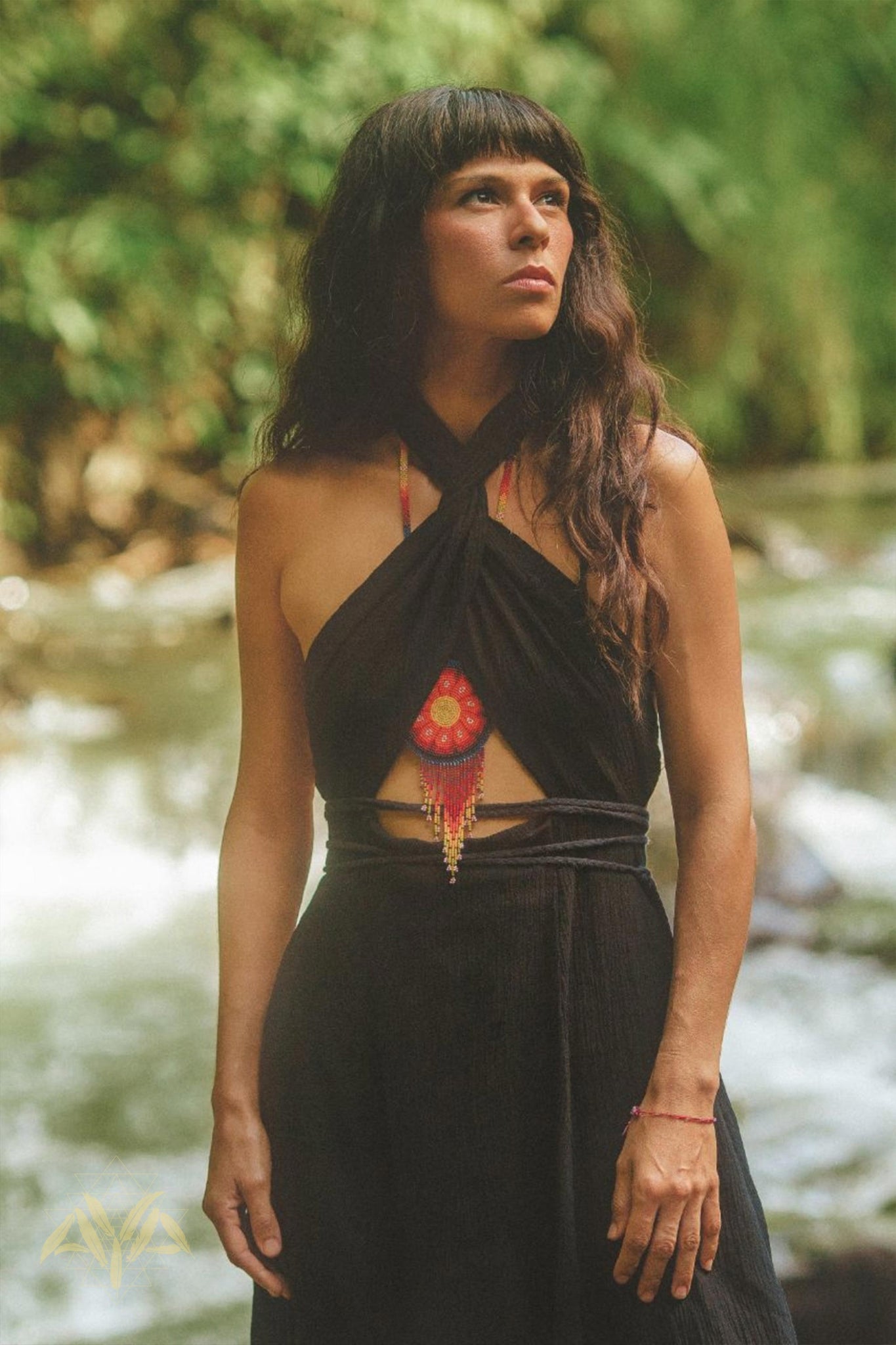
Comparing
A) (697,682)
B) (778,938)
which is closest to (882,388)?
(778,938)

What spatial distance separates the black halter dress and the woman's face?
0.10 m

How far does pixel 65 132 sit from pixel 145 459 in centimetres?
198

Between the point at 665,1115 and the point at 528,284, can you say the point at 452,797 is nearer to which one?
the point at 665,1115

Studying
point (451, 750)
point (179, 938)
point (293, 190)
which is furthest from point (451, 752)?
point (293, 190)

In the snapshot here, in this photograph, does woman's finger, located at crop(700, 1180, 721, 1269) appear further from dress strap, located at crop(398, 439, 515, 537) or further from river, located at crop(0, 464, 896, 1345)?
river, located at crop(0, 464, 896, 1345)

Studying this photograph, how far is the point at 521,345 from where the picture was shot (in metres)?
1.31

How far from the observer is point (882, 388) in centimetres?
1056

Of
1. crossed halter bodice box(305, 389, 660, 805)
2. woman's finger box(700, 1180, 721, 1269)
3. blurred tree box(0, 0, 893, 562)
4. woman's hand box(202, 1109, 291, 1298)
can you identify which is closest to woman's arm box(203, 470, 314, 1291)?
woman's hand box(202, 1109, 291, 1298)

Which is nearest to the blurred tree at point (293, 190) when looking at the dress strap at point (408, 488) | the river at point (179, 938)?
the river at point (179, 938)

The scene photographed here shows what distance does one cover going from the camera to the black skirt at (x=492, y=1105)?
3.82 ft

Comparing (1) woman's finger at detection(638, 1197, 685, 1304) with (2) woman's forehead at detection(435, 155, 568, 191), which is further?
(2) woman's forehead at detection(435, 155, 568, 191)

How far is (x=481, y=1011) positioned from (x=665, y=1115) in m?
0.15
